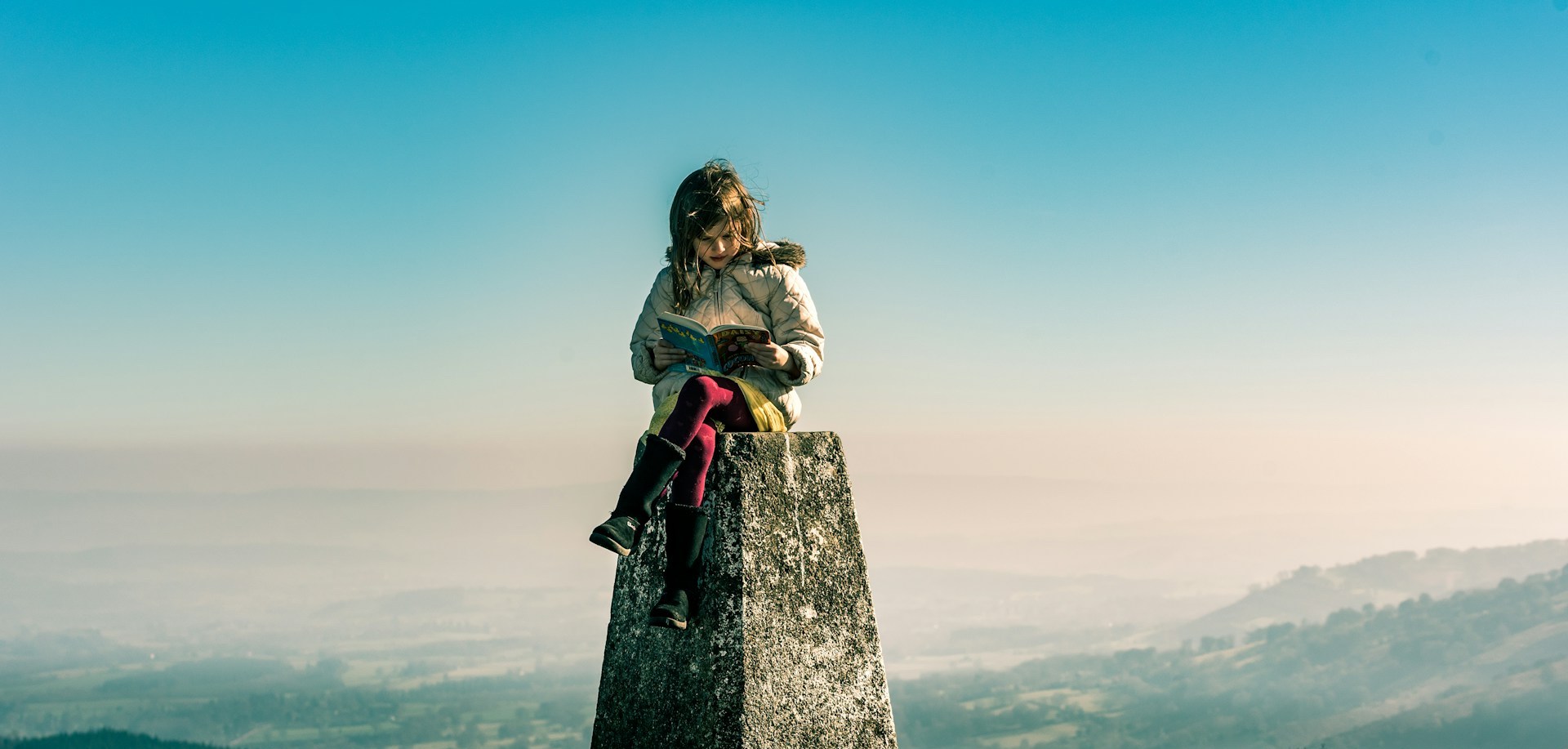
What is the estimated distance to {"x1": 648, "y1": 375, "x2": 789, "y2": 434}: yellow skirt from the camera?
5559mm

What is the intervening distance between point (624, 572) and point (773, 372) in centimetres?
114

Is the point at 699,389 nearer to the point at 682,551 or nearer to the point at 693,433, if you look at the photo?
the point at 693,433

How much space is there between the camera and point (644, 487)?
5168 mm

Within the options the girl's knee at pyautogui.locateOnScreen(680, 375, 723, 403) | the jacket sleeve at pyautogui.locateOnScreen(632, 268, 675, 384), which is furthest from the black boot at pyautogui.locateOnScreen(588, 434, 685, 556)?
the jacket sleeve at pyautogui.locateOnScreen(632, 268, 675, 384)

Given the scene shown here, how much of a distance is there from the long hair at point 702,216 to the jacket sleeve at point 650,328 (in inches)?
2.4

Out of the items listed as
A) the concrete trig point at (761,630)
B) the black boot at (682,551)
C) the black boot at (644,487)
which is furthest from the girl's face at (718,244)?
the black boot at (682,551)

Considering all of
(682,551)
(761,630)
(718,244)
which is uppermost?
(718,244)

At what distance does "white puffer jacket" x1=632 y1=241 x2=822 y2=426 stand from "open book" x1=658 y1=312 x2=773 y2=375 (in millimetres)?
188

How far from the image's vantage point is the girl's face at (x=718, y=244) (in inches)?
230

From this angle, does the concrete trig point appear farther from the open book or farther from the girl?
the open book

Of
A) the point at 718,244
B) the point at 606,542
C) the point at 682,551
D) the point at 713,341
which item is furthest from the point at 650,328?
the point at 606,542

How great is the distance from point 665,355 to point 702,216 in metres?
0.66

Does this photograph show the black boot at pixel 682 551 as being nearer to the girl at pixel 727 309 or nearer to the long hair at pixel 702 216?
the girl at pixel 727 309

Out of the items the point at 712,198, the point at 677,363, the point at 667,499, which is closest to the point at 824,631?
the point at 667,499
